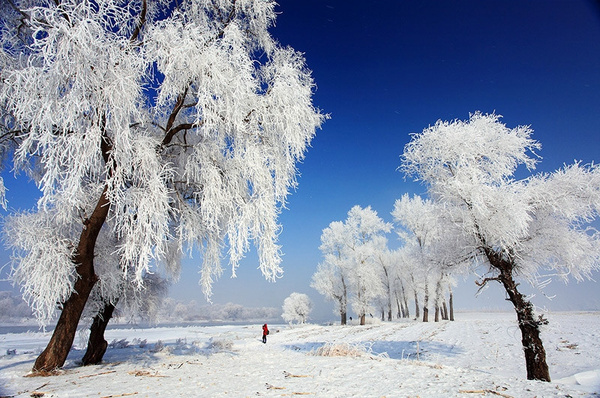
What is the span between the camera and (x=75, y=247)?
22.7 feet

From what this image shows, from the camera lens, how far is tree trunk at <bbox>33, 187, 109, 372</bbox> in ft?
21.7

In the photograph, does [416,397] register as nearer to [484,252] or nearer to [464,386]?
[464,386]

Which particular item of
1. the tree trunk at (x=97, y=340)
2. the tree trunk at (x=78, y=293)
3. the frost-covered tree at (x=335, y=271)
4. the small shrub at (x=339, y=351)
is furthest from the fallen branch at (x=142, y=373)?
the frost-covered tree at (x=335, y=271)

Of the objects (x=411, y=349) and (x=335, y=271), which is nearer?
(x=411, y=349)

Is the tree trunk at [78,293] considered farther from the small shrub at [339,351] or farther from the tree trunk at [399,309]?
the tree trunk at [399,309]

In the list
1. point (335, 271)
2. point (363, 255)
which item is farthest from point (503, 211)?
point (335, 271)

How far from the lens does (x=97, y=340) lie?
8664 mm

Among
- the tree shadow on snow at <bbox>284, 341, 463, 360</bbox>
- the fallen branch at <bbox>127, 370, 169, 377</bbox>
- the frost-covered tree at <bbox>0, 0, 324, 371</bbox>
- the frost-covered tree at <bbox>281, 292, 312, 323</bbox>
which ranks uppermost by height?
the frost-covered tree at <bbox>0, 0, 324, 371</bbox>

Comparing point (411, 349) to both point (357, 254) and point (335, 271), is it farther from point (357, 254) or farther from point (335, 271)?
point (335, 271)

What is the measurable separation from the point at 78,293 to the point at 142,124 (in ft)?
13.5

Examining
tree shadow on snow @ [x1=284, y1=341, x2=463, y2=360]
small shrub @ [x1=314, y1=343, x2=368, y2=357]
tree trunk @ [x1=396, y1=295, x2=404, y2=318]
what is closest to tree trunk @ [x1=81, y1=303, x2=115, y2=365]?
small shrub @ [x1=314, y1=343, x2=368, y2=357]

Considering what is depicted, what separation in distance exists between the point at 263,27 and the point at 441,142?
257 inches

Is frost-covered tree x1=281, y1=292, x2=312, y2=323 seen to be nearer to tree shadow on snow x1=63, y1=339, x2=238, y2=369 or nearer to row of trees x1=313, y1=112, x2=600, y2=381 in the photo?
tree shadow on snow x1=63, y1=339, x2=238, y2=369

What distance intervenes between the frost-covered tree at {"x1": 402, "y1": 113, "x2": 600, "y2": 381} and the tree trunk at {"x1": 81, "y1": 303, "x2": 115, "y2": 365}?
10951mm
